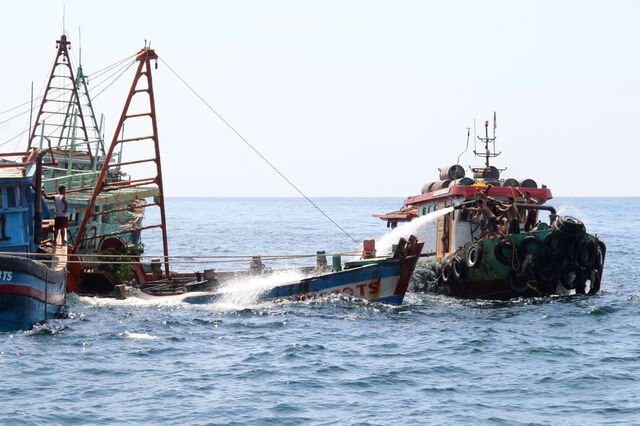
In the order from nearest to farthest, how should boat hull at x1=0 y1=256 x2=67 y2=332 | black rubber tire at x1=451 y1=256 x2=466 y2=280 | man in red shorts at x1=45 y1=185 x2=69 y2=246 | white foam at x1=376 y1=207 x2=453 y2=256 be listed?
boat hull at x1=0 y1=256 x2=67 y2=332
man in red shorts at x1=45 y1=185 x2=69 y2=246
black rubber tire at x1=451 y1=256 x2=466 y2=280
white foam at x1=376 y1=207 x2=453 y2=256

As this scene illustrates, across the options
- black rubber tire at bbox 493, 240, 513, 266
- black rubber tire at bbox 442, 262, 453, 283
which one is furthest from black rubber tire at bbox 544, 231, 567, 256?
black rubber tire at bbox 442, 262, 453, 283

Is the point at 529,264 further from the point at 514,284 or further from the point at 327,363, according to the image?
the point at 327,363

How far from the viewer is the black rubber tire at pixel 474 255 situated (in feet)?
Result: 99.0

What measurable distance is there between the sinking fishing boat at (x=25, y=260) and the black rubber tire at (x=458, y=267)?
38.4ft

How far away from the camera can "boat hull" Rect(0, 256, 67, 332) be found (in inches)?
869

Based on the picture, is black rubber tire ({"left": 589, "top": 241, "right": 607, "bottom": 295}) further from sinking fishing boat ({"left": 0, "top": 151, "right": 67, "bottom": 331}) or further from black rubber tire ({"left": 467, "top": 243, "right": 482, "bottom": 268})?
sinking fishing boat ({"left": 0, "top": 151, "right": 67, "bottom": 331})

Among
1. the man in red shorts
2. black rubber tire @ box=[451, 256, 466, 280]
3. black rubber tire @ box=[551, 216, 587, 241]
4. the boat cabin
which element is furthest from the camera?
black rubber tire @ box=[451, 256, 466, 280]

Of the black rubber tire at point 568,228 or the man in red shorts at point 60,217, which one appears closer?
the man in red shorts at point 60,217

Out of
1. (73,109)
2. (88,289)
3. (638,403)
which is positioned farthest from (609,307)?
(73,109)

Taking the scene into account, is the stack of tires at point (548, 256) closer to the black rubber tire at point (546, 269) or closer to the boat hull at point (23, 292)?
the black rubber tire at point (546, 269)

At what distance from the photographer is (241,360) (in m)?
21.5

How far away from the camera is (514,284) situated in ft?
98.6

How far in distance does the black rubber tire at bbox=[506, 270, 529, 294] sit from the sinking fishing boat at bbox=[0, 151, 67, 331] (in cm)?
1277

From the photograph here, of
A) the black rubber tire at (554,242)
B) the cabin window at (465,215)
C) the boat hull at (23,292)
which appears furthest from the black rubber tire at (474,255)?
the boat hull at (23,292)
